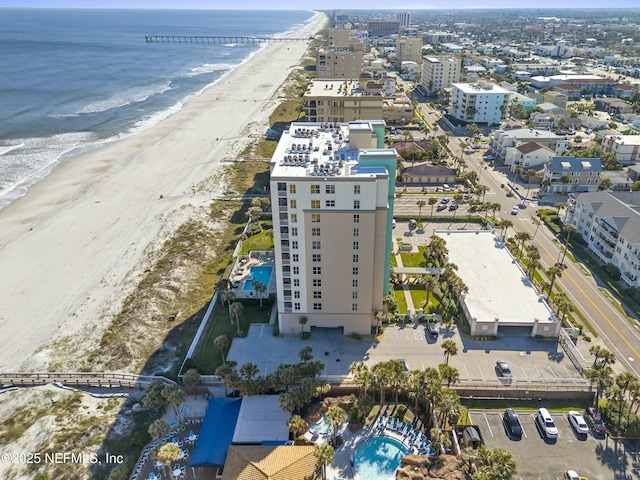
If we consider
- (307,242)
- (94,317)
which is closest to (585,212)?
(307,242)

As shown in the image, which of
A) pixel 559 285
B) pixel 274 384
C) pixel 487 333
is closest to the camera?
→ pixel 274 384

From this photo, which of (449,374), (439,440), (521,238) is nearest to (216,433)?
(439,440)

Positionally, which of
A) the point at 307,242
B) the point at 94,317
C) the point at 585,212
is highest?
the point at 307,242

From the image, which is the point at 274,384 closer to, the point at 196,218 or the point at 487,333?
the point at 487,333

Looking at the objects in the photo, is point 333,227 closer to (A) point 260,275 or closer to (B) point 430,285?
(B) point 430,285

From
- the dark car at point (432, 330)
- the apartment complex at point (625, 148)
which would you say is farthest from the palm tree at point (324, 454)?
the apartment complex at point (625, 148)

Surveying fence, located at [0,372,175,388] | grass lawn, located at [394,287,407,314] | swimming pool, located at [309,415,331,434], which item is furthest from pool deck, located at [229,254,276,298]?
swimming pool, located at [309,415,331,434]

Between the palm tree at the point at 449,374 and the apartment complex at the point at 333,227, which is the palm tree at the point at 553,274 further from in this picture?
the palm tree at the point at 449,374
